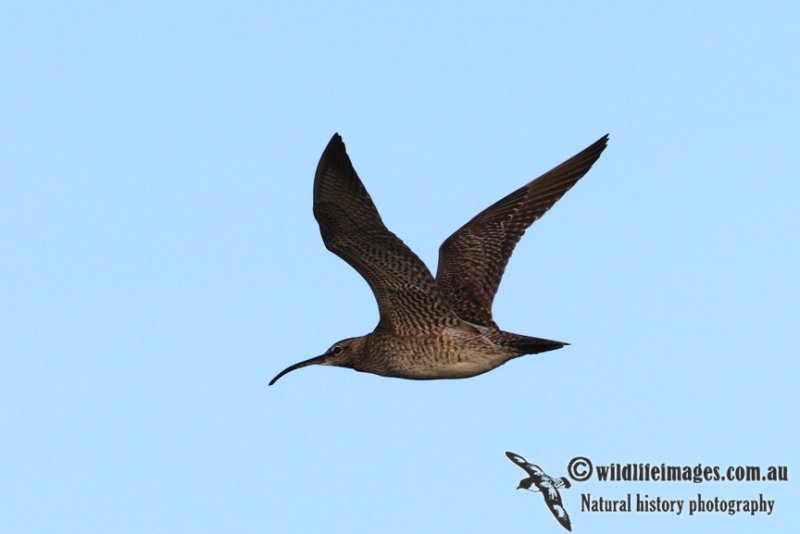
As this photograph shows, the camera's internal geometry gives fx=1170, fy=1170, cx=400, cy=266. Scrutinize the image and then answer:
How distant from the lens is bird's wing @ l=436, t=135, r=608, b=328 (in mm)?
15727

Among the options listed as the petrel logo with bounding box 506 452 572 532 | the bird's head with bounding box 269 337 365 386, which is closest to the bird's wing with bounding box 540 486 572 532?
the petrel logo with bounding box 506 452 572 532

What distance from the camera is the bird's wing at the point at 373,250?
12430 mm

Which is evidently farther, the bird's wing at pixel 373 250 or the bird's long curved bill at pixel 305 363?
the bird's long curved bill at pixel 305 363

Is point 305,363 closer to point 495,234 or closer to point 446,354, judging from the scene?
point 446,354

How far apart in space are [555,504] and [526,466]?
592 mm

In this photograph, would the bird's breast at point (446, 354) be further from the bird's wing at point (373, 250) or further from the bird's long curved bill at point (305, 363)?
the bird's long curved bill at point (305, 363)

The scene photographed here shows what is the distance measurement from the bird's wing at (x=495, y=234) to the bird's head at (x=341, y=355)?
4.65ft

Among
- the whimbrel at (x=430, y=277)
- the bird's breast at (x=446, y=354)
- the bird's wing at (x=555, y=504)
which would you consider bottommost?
the bird's wing at (x=555, y=504)

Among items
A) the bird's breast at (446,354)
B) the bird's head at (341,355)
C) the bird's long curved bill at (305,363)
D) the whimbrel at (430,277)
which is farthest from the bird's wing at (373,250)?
the bird's long curved bill at (305,363)

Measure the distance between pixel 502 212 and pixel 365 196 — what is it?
4620mm

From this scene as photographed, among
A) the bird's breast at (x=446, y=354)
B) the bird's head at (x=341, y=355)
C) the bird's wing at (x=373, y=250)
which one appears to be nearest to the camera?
the bird's wing at (x=373, y=250)

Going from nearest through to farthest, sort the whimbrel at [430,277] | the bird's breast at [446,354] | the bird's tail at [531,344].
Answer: the whimbrel at [430,277]
the bird's tail at [531,344]
the bird's breast at [446,354]

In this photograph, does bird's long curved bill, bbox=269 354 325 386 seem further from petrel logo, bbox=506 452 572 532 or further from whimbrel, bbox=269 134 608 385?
petrel logo, bbox=506 452 572 532

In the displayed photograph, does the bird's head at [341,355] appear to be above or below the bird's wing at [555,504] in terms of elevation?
above
